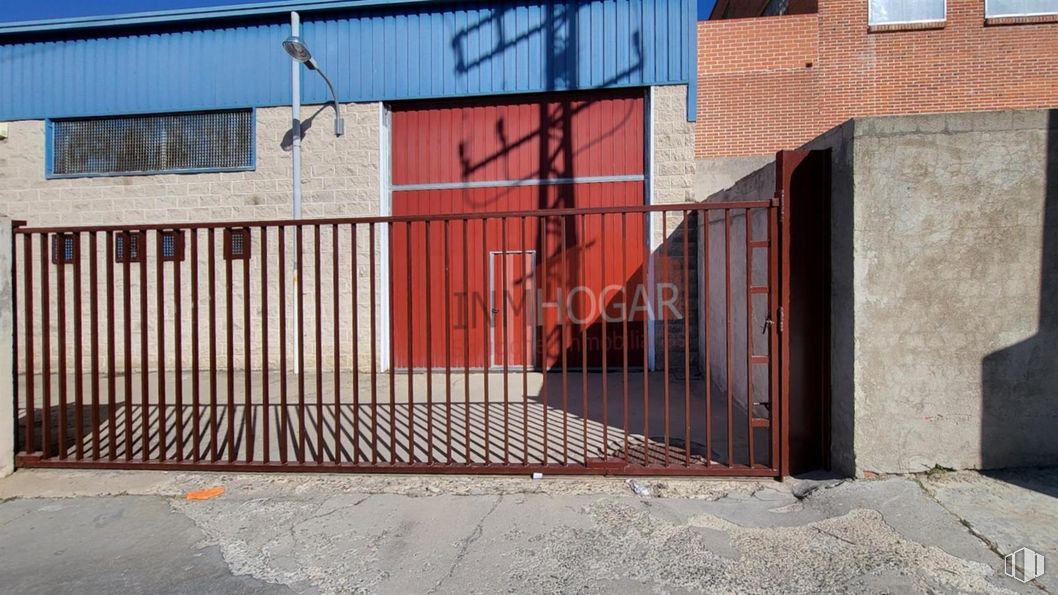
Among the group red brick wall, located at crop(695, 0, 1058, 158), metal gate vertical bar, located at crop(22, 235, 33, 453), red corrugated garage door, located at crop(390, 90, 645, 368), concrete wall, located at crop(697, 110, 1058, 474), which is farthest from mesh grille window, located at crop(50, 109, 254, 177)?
concrete wall, located at crop(697, 110, 1058, 474)

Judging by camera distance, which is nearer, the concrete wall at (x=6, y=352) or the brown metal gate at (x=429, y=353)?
the brown metal gate at (x=429, y=353)

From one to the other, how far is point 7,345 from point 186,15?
326 inches

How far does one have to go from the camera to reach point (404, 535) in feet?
12.1

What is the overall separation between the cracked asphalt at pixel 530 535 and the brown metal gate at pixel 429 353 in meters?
0.42

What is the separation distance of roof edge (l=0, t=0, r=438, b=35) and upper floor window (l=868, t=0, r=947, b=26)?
882cm

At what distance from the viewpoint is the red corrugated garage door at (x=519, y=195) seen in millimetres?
9820

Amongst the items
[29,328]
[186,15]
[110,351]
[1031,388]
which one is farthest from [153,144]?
[1031,388]

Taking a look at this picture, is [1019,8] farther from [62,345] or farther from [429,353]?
[62,345]

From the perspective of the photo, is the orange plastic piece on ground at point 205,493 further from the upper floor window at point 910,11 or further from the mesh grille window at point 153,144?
the upper floor window at point 910,11

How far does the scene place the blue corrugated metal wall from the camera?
982 cm

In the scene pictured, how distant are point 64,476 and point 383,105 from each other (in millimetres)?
7717

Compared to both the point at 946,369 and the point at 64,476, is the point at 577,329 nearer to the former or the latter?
the point at 946,369

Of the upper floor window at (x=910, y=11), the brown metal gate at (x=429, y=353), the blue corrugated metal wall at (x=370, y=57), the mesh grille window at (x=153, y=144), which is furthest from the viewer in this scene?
the upper floor window at (x=910, y=11)

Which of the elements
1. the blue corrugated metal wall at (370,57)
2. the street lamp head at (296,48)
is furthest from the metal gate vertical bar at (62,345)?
the blue corrugated metal wall at (370,57)
